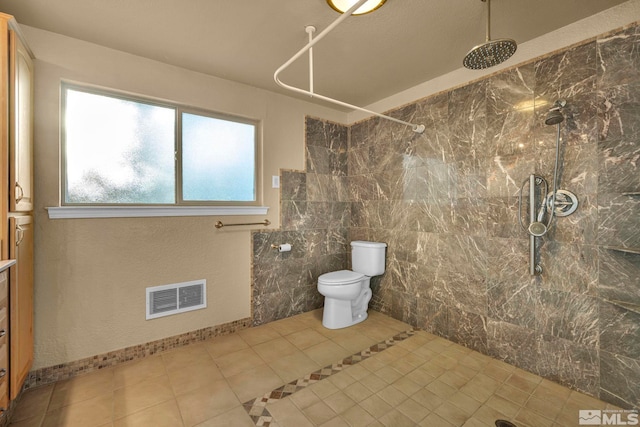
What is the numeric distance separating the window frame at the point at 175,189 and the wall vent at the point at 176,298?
23.8 inches

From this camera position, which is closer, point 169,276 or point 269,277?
point 169,276

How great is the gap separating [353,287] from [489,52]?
202cm

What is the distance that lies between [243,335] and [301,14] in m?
2.53

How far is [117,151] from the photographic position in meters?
2.07

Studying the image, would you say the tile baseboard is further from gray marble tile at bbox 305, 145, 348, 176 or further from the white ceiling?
the white ceiling

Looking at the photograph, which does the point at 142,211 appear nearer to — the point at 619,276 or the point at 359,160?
the point at 359,160

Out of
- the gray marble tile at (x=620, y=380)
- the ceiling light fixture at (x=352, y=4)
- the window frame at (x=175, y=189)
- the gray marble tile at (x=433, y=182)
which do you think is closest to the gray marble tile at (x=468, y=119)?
the gray marble tile at (x=433, y=182)

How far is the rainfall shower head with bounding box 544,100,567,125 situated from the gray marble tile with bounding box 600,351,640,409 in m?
1.41

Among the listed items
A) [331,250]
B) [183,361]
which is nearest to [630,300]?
[331,250]

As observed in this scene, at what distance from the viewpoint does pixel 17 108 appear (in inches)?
56.4

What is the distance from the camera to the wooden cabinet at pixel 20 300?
Answer: 1364mm

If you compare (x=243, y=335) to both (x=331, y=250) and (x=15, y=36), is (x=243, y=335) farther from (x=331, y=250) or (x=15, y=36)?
(x=15, y=36)

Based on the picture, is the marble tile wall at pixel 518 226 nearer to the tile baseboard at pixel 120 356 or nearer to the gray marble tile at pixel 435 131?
the gray marble tile at pixel 435 131

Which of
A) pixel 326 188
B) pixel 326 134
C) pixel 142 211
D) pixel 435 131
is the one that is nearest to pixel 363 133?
pixel 326 134
